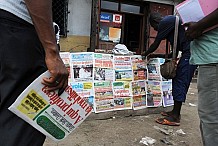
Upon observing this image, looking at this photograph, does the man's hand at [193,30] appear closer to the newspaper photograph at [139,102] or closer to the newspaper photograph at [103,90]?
the newspaper photograph at [103,90]

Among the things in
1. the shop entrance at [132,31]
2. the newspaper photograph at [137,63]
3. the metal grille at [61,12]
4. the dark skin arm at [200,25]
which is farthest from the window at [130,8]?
the dark skin arm at [200,25]

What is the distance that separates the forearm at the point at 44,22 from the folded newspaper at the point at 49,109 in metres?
0.12

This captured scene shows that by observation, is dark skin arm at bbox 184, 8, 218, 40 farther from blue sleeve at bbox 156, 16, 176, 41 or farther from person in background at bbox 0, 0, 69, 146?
blue sleeve at bbox 156, 16, 176, 41

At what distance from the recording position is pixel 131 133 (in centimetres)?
326

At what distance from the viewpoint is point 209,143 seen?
1853 millimetres

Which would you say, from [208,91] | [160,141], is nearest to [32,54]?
[208,91]

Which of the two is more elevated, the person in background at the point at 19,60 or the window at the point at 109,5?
the window at the point at 109,5

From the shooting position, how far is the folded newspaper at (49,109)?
1201mm

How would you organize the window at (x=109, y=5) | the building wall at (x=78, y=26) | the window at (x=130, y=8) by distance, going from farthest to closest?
the window at (x=130, y=8) → the window at (x=109, y=5) → the building wall at (x=78, y=26)

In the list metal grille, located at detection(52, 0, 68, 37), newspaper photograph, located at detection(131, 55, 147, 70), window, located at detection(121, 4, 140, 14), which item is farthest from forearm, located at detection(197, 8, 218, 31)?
window, located at detection(121, 4, 140, 14)

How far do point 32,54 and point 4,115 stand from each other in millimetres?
312

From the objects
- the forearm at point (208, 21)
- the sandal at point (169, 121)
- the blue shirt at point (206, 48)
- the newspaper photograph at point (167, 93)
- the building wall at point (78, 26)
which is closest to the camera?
the forearm at point (208, 21)

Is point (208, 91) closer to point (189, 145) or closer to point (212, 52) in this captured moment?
point (212, 52)

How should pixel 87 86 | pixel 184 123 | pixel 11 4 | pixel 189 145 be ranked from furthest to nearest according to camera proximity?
pixel 184 123 → pixel 87 86 → pixel 189 145 → pixel 11 4
